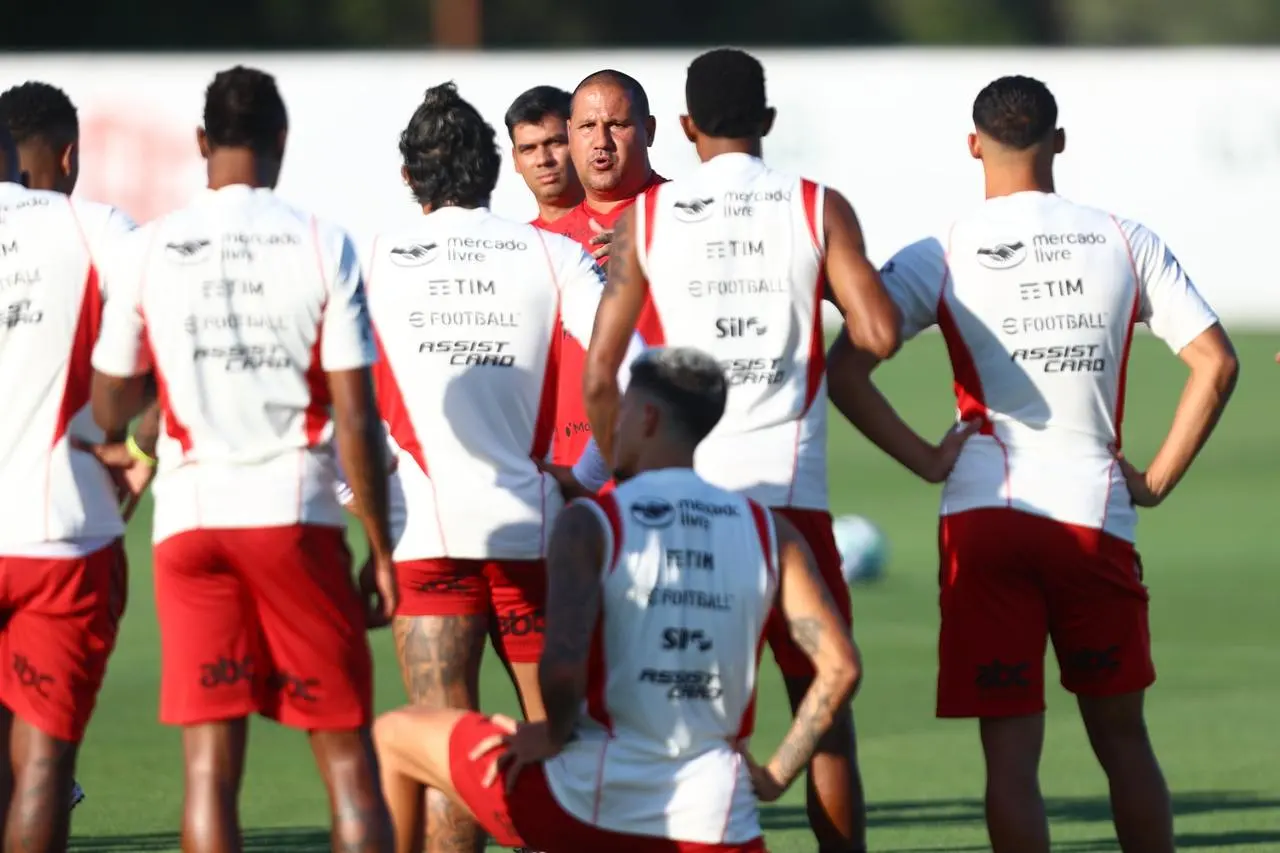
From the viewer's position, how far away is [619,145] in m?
8.28

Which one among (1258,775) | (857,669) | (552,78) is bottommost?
(1258,775)

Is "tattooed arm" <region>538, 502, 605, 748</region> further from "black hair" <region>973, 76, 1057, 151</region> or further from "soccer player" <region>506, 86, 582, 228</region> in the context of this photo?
"soccer player" <region>506, 86, 582, 228</region>

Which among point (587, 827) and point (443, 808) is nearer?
point (587, 827)

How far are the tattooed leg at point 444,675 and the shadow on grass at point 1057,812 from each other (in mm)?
2393

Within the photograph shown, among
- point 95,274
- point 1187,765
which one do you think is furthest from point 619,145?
point 1187,765

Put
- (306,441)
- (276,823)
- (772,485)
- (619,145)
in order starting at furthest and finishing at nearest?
(276,823), (619,145), (772,485), (306,441)

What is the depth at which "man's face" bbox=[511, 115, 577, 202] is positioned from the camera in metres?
8.48

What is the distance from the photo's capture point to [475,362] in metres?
6.79

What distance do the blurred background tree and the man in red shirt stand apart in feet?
110

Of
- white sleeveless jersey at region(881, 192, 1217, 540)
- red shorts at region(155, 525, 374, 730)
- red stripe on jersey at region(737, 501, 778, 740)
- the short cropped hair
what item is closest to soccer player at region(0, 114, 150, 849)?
red shorts at region(155, 525, 374, 730)

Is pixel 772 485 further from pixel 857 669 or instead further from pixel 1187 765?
pixel 1187 765

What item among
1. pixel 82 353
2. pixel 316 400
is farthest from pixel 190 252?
pixel 82 353

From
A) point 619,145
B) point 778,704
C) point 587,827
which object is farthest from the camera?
point 778,704

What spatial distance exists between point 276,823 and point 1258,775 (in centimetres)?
414
